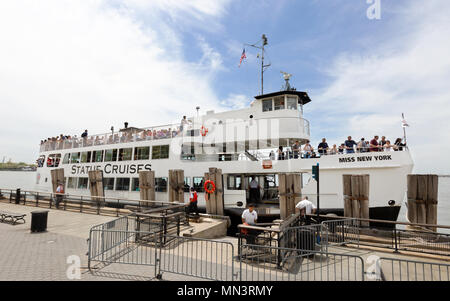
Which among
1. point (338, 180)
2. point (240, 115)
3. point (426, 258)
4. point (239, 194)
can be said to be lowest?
point (426, 258)

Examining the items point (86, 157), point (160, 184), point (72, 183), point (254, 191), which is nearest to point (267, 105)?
point (254, 191)

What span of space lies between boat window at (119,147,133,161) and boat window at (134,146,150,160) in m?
0.61

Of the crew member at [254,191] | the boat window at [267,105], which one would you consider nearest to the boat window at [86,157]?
the crew member at [254,191]

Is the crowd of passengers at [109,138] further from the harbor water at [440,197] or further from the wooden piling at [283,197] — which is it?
the harbor water at [440,197]

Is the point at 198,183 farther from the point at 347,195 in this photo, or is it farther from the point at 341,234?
the point at 341,234

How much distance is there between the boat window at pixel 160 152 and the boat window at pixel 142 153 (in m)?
0.60

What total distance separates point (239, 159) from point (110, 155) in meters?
11.9

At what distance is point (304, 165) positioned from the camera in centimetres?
1352

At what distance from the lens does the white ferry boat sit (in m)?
11.8

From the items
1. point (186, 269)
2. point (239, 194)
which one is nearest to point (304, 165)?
point (239, 194)

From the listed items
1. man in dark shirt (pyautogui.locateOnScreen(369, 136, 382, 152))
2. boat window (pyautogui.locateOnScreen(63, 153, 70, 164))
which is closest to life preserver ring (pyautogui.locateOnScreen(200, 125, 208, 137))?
man in dark shirt (pyautogui.locateOnScreen(369, 136, 382, 152))

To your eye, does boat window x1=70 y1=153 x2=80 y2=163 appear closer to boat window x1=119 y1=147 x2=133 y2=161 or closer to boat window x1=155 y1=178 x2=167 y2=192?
boat window x1=119 y1=147 x2=133 y2=161
